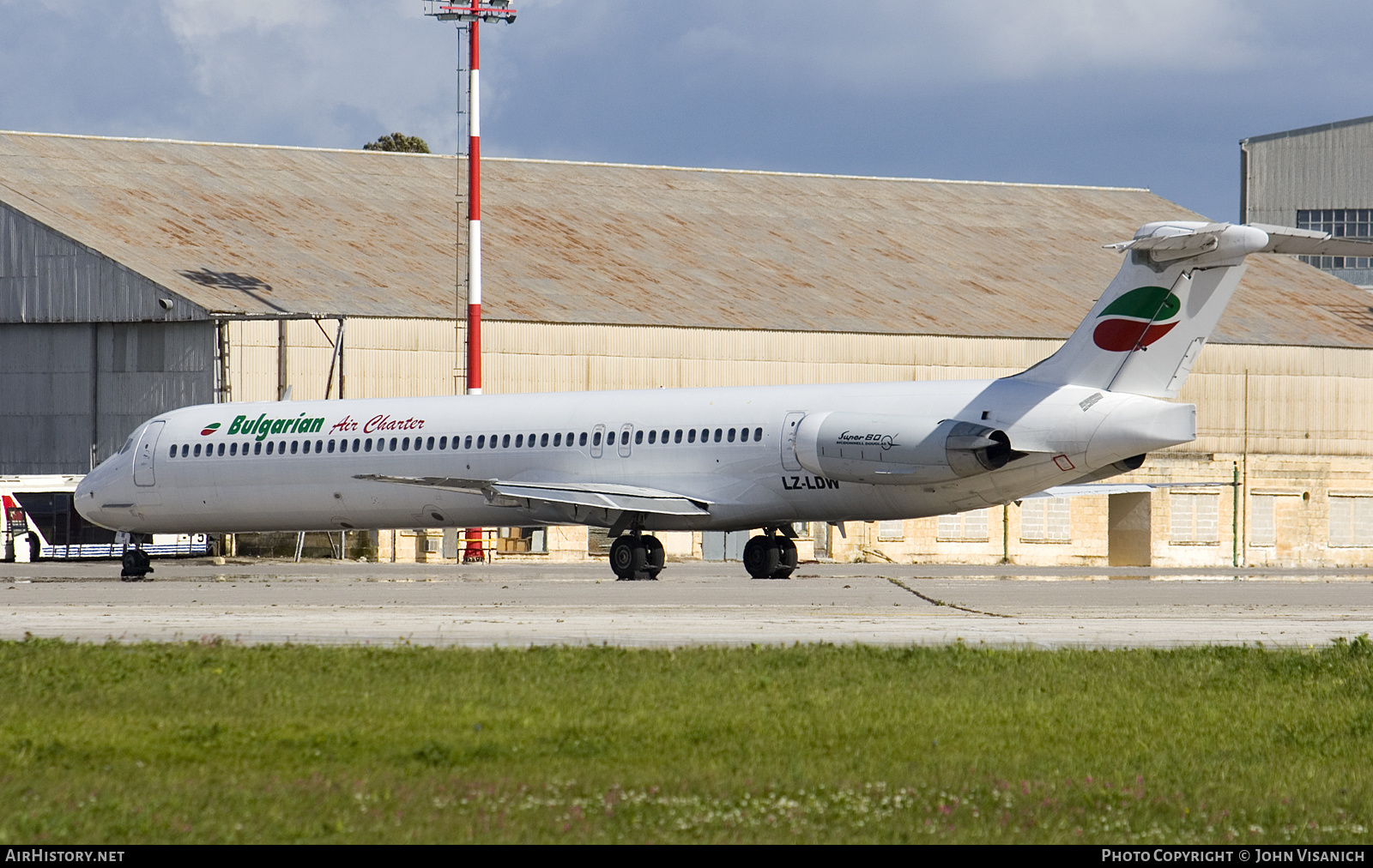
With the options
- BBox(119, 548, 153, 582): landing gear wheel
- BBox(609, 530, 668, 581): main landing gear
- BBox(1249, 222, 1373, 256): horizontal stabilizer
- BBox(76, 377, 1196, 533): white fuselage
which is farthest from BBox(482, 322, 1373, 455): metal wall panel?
BBox(1249, 222, 1373, 256): horizontal stabilizer

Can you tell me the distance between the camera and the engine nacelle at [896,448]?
96.6 feet

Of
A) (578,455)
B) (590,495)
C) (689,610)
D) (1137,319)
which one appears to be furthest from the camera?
(578,455)

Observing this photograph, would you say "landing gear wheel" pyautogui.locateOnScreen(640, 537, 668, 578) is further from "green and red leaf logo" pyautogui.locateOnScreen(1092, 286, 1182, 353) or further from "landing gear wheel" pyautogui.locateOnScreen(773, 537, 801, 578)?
"green and red leaf logo" pyautogui.locateOnScreen(1092, 286, 1182, 353)

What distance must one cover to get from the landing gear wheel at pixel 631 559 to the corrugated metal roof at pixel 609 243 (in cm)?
1984

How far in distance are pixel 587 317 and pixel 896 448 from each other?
2442 cm

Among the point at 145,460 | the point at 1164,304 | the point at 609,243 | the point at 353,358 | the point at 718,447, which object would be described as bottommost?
the point at 145,460

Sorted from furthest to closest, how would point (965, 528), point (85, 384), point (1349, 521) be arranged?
point (1349, 521), point (965, 528), point (85, 384)

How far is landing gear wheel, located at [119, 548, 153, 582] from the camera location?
1377 inches

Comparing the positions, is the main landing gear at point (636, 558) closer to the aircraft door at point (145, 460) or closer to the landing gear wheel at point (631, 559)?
the landing gear wheel at point (631, 559)

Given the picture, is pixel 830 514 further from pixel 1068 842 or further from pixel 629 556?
pixel 1068 842

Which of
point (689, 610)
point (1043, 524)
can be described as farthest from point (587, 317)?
point (689, 610)

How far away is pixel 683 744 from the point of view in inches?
448

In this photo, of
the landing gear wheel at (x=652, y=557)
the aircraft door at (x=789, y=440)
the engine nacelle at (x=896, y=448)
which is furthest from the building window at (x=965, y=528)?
the engine nacelle at (x=896, y=448)

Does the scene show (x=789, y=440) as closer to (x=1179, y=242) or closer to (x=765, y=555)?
(x=765, y=555)
